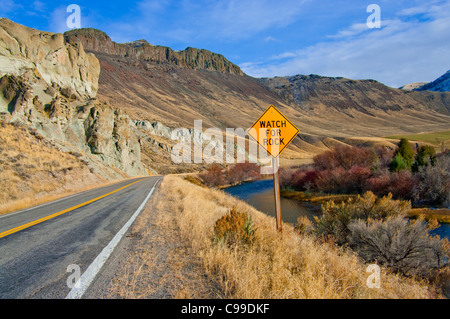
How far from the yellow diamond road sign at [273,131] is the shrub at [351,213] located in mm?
6320

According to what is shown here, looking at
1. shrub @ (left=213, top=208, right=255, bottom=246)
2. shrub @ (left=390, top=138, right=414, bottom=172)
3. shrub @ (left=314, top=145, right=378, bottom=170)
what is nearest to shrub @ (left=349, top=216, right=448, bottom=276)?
shrub @ (left=213, top=208, right=255, bottom=246)

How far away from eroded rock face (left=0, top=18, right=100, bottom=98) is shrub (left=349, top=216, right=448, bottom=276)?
34.1 m

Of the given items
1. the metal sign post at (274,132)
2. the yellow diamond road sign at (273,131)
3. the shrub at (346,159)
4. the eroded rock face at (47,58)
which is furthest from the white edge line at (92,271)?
the shrub at (346,159)

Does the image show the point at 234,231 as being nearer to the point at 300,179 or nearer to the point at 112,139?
the point at 300,179

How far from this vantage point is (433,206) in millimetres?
21766

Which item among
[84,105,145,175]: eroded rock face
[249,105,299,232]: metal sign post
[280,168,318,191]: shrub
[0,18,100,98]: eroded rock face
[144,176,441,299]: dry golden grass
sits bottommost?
[280,168,318,191]: shrub

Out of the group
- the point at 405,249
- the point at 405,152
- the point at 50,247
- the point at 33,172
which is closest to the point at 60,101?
the point at 33,172

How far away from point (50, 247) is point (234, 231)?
3563mm

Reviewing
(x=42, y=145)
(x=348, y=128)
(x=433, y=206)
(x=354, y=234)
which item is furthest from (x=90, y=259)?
(x=348, y=128)

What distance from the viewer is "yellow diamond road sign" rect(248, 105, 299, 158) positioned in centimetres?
542

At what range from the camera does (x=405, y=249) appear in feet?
22.3

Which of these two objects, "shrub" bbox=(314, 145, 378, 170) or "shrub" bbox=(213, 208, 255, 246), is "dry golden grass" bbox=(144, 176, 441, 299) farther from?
"shrub" bbox=(314, 145, 378, 170)
